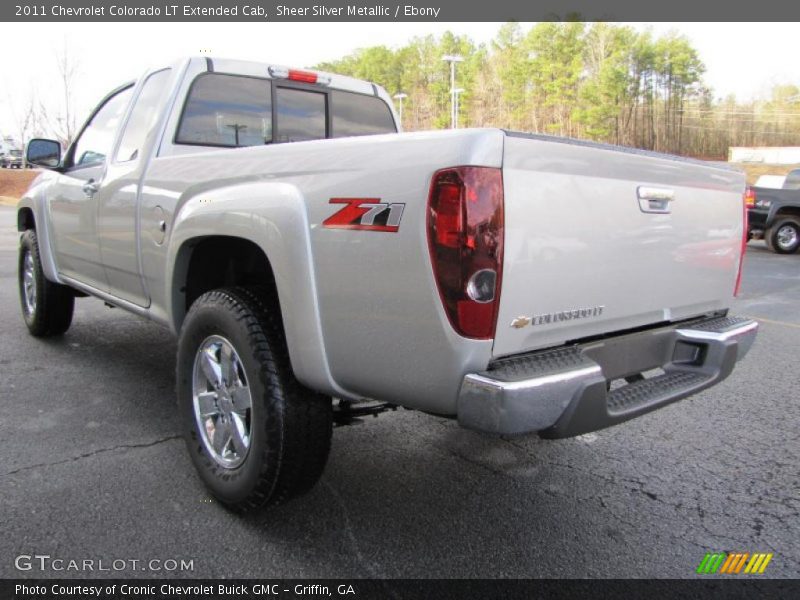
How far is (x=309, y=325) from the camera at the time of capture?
2176 mm

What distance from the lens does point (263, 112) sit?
3799mm

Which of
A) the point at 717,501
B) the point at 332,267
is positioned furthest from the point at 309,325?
the point at 717,501

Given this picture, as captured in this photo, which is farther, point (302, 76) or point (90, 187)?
point (302, 76)

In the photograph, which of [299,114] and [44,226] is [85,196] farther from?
[299,114]

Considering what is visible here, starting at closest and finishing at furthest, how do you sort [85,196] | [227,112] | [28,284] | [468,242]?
[468,242]
[227,112]
[85,196]
[28,284]

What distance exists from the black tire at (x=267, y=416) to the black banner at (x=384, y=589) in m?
0.35

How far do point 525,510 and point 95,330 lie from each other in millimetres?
4507

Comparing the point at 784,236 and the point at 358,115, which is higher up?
the point at 358,115

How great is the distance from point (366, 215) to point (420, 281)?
29 centimetres

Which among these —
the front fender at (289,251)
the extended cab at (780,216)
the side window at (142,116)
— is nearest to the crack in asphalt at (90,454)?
the front fender at (289,251)

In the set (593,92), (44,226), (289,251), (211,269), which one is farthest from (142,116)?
(593,92)

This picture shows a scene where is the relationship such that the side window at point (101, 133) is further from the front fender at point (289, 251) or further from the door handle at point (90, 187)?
the front fender at point (289, 251)

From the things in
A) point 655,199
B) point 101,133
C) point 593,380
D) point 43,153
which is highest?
point 101,133

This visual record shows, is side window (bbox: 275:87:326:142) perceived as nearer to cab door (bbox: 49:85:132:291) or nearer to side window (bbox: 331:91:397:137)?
side window (bbox: 331:91:397:137)
